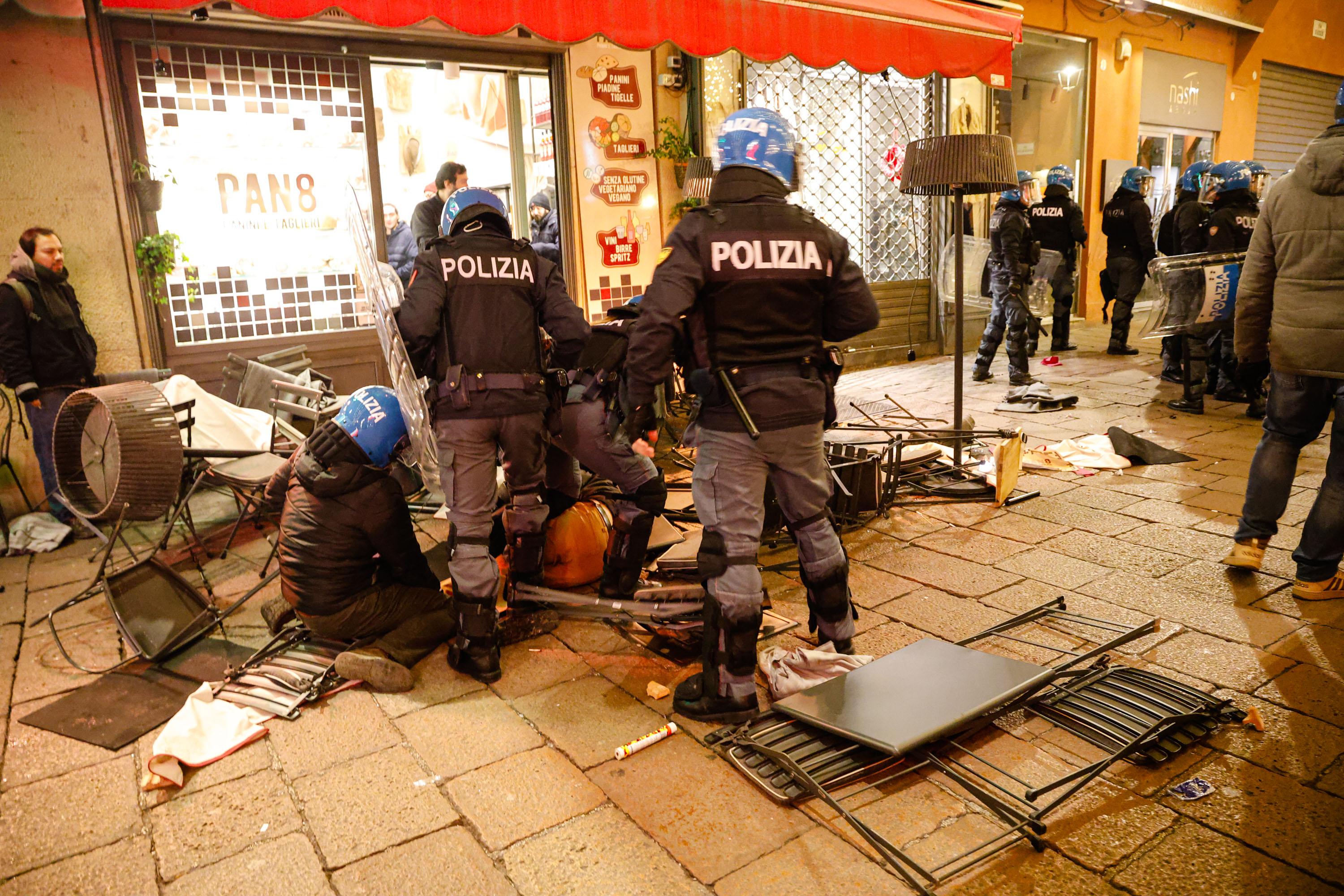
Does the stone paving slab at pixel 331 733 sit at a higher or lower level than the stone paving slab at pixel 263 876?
higher

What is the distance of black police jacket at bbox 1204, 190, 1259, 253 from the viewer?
7.74 meters

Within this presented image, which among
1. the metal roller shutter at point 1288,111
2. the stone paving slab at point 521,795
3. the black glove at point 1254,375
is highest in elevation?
the metal roller shutter at point 1288,111

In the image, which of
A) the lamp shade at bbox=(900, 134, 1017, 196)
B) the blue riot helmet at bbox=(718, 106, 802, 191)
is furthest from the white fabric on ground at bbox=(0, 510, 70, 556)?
the lamp shade at bbox=(900, 134, 1017, 196)

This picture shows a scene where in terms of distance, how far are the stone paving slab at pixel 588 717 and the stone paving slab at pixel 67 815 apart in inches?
54.0

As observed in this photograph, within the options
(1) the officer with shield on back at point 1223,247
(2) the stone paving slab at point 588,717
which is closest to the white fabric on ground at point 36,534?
(2) the stone paving slab at point 588,717

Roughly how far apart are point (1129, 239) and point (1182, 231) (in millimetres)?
1712

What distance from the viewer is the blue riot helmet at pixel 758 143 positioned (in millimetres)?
3160

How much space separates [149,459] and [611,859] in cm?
307

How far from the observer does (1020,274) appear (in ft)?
29.9

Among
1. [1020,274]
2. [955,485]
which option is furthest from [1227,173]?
[955,485]

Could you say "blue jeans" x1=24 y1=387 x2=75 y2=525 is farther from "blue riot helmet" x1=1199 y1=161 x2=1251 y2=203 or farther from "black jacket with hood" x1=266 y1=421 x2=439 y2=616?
"blue riot helmet" x1=1199 y1=161 x2=1251 y2=203

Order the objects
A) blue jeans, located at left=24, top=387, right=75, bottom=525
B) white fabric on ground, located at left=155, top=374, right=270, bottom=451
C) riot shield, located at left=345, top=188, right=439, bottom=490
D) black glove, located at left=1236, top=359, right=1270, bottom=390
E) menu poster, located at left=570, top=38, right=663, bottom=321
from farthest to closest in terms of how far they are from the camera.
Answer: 1. menu poster, located at left=570, top=38, right=663, bottom=321
2. black glove, located at left=1236, top=359, right=1270, bottom=390
3. blue jeans, located at left=24, top=387, right=75, bottom=525
4. white fabric on ground, located at left=155, top=374, right=270, bottom=451
5. riot shield, located at left=345, top=188, right=439, bottom=490

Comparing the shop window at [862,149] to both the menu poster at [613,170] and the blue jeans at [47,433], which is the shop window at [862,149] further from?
the blue jeans at [47,433]

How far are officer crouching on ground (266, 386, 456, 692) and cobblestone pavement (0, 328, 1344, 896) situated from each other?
6.4 inches
